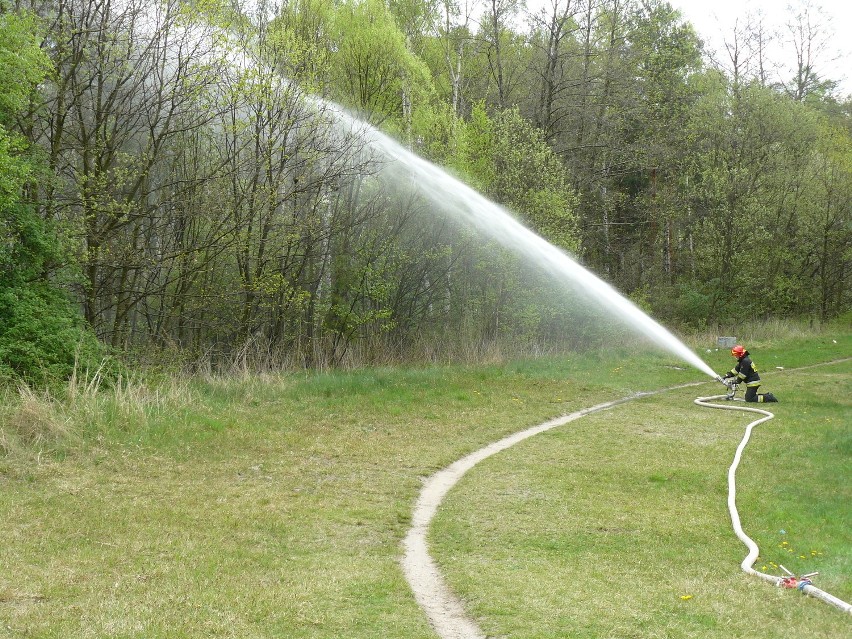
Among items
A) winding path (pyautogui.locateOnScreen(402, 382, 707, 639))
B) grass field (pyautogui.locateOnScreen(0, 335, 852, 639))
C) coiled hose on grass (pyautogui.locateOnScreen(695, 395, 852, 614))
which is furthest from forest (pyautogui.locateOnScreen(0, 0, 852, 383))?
coiled hose on grass (pyautogui.locateOnScreen(695, 395, 852, 614))

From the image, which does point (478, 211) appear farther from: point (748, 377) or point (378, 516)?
point (378, 516)

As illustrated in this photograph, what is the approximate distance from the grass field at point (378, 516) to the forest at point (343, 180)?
3648 mm

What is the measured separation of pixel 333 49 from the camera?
21.9 metres

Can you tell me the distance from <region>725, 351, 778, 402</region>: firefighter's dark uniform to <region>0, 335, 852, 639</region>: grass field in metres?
1.44

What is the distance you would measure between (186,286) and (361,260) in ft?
17.8

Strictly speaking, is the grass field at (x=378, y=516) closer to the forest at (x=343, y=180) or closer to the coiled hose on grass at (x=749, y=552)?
the coiled hose on grass at (x=749, y=552)

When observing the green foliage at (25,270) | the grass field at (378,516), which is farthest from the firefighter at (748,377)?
the green foliage at (25,270)

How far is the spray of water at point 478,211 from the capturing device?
70.6ft

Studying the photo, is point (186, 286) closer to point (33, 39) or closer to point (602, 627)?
point (33, 39)

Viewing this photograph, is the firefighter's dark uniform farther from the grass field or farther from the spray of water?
the spray of water

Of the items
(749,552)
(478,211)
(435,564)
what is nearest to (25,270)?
(435,564)

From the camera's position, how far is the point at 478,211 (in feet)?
79.4

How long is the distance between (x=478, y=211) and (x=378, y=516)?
54.2 ft

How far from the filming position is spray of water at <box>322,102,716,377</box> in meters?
21.5
